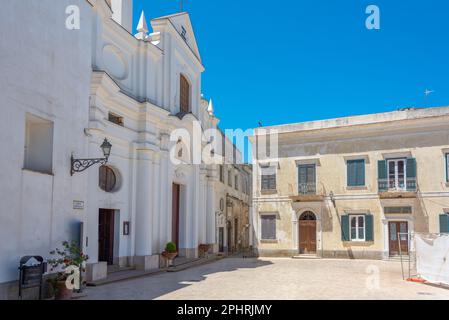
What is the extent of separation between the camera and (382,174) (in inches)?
938

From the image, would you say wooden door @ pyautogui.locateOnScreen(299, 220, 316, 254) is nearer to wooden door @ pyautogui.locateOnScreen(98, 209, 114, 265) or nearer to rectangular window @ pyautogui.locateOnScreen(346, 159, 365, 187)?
rectangular window @ pyautogui.locateOnScreen(346, 159, 365, 187)

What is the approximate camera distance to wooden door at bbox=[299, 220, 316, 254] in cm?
2544

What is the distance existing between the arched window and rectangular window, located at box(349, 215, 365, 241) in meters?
11.0

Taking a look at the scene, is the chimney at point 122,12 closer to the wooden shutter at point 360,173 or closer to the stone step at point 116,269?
the stone step at point 116,269

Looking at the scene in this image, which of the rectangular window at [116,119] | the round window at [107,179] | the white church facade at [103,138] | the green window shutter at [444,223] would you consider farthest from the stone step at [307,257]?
the rectangular window at [116,119]

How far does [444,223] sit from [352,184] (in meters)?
4.99

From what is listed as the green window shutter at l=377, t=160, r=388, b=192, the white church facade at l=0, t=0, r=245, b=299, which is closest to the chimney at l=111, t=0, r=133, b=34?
the white church facade at l=0, t=0, r=245, b=299

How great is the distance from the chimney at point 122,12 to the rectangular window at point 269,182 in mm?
11965

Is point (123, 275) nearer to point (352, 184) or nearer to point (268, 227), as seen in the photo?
point (268, 227)

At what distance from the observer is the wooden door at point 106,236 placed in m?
16.7

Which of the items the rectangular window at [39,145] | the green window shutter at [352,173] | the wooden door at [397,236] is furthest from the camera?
the green window shutter at [352,173]

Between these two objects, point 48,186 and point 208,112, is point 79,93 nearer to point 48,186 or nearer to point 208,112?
point 48,186

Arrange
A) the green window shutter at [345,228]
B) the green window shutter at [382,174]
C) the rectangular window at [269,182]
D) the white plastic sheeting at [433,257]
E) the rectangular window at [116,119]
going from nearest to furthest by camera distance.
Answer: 1. the white plastic sheeting at [433,257]
2. the rectangular window at [116,119]
3. the green window shutter at [382,174]
4. the green window shutter at [345,228]
5. the rectangular window at [269,182]

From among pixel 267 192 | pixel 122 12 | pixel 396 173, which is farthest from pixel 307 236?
pixel 122 12
